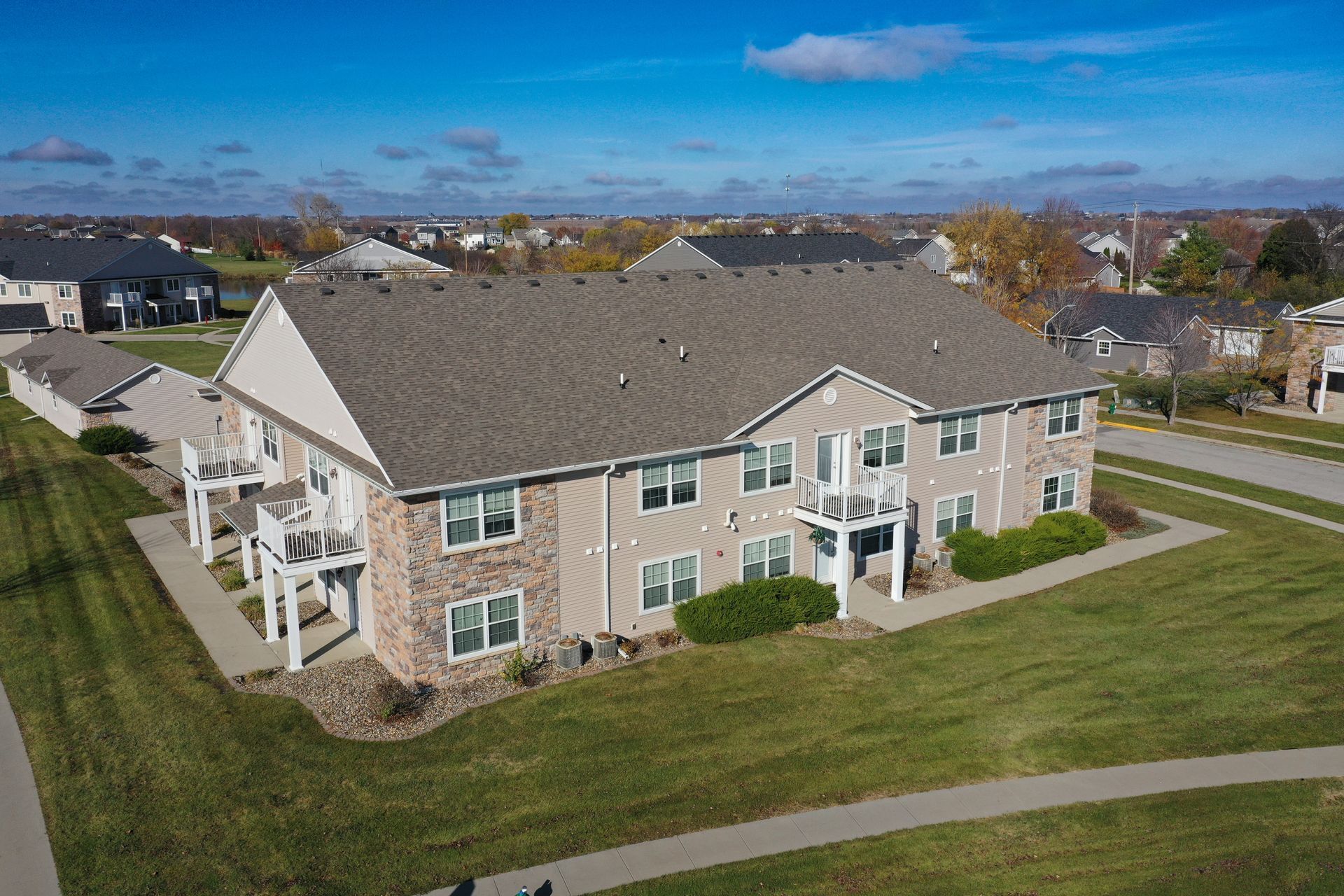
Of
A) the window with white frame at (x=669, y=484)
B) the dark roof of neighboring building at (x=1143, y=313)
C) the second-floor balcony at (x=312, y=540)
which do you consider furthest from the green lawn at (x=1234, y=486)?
the second-floor balcony at (x=312, y=540)

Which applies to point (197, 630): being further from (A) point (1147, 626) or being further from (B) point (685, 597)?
(A) point (1147, 626)

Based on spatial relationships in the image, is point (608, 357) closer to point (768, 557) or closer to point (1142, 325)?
point (768, 557)

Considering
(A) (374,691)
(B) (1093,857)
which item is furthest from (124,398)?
(B) (1093,857)

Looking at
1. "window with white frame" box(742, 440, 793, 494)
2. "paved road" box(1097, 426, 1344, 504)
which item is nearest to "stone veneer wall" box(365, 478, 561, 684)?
"window with white frame" box(742, 440, 793, 494)

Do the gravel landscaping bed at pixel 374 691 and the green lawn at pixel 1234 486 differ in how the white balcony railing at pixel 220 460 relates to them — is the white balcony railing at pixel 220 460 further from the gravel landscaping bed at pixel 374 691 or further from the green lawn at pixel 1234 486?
the green lawn at pixel 1234 486

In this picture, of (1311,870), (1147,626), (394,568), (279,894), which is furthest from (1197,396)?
(279,894)

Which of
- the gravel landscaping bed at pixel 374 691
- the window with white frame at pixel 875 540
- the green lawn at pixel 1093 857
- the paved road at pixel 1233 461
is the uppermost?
the window with white frame at pixel 875 540

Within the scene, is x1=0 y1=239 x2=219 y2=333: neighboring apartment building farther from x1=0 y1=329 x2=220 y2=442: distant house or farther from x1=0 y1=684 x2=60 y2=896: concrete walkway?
x1=0 y1=684 x2=60 y2=896: concrete walkway
